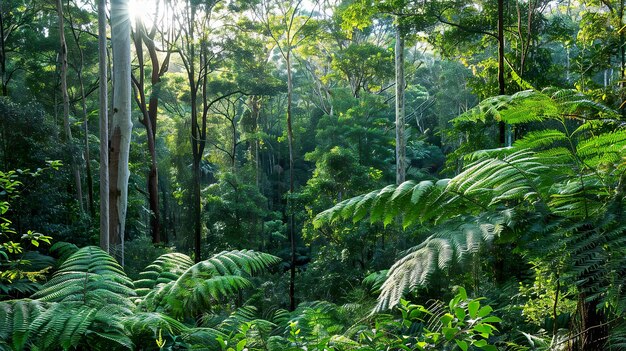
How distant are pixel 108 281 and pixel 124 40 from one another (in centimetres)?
430

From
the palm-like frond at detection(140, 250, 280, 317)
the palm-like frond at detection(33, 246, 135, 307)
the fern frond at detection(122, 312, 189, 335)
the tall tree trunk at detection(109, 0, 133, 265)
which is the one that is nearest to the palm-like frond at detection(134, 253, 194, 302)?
the palm-like frond at detection(33, 246, 135, 307)

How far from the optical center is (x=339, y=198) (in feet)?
51.0

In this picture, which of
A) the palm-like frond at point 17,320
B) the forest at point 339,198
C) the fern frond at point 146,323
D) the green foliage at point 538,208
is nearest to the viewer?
the green foliage at point 538,208

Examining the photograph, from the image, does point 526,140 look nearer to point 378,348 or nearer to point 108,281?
point 378,348

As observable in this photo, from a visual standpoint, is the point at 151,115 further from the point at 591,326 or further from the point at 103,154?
the point at 591,326

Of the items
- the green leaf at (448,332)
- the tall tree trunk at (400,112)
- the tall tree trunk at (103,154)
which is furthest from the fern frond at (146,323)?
the tall tree trunk at (400,112)

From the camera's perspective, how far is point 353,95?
21219mm

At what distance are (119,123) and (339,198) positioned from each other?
961 cm

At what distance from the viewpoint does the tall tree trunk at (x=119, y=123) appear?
6.53 m

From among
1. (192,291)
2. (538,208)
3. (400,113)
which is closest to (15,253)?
(192,291)

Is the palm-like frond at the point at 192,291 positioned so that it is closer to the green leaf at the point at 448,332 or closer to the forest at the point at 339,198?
the forest at the point at 339,198

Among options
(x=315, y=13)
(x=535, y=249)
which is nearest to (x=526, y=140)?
(x=535, y=249)

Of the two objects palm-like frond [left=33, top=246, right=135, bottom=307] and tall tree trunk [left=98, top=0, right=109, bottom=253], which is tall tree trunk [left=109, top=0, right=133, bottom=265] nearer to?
tall tree trunk [left=98, top=0, right=109, bottom=253]

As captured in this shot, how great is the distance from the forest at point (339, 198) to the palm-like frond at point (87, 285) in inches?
0.7
